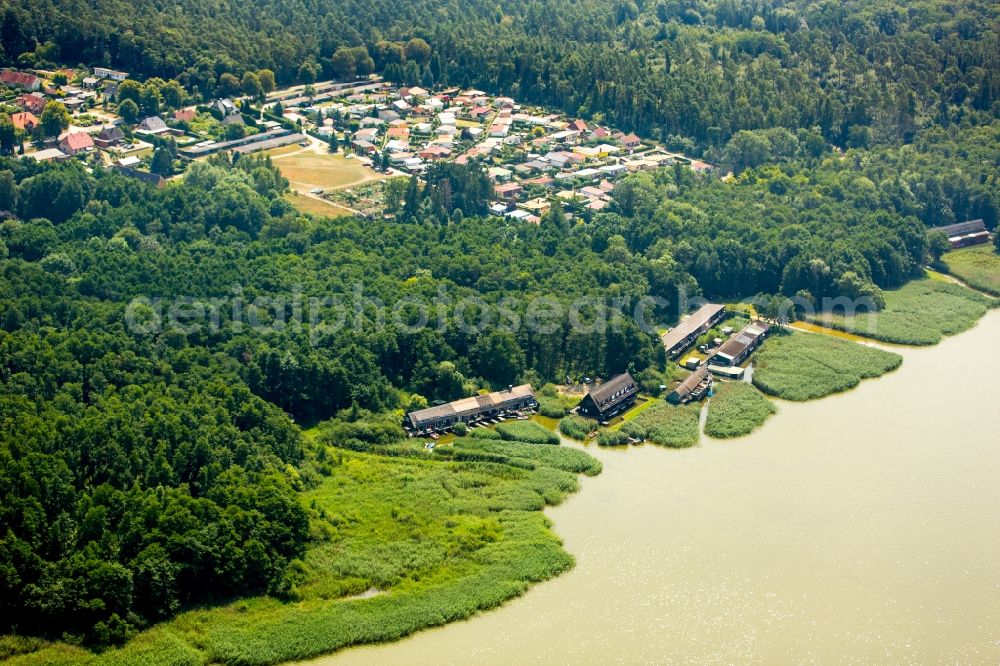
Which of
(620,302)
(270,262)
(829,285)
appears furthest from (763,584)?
(270,262)

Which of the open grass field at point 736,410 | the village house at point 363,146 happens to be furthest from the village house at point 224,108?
the open grass field at point 736,410

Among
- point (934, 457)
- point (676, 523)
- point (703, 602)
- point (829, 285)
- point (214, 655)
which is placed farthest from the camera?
point (829, 285)

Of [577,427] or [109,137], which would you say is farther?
[109,137]

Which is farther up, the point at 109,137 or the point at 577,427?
the point at 109,137

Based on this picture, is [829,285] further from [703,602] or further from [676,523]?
[703,602]

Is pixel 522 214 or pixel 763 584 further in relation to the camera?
pixel 522 214

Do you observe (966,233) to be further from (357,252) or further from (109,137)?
(109,137)

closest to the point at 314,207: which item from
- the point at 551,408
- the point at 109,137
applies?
the point at 109,137
